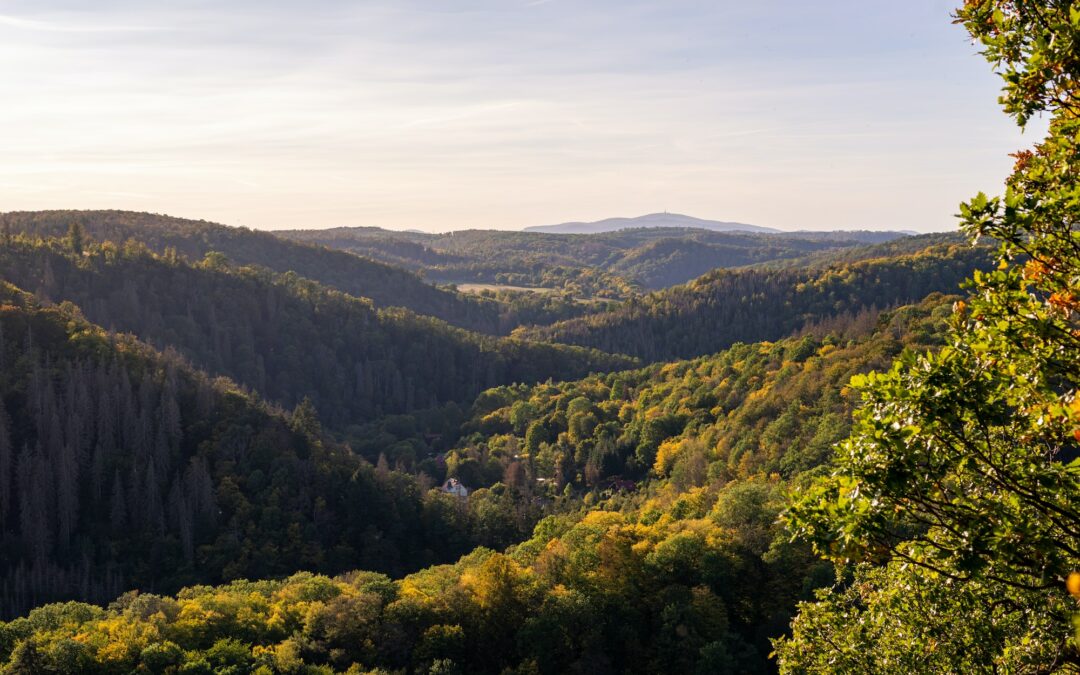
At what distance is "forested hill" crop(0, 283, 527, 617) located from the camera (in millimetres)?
109750

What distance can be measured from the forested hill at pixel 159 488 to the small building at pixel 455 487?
2945cm

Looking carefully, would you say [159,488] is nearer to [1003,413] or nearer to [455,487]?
[455,487]

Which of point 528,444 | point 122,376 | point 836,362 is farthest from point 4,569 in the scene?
point 836,362

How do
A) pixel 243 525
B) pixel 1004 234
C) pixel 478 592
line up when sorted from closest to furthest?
pixel 1004 234 < pixel 478 592 < pixel 243 525

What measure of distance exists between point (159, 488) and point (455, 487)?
57155 millimetres

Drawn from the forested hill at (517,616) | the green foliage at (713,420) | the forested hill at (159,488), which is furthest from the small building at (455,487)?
the forested hill at (517,616)

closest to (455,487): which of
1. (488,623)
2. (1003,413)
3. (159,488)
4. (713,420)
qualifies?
(713,420)

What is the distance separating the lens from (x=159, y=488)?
12669cm

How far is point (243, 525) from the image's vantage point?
11588 cm

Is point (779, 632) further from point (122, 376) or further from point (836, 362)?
point (122, 376)

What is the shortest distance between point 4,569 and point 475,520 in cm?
6418

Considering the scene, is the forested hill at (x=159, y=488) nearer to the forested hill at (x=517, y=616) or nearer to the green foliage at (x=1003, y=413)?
the forested hill at (x=517, y=616)

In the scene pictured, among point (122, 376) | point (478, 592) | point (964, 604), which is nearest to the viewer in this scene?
point (964, 604)

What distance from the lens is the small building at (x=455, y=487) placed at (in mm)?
Result: 161525
